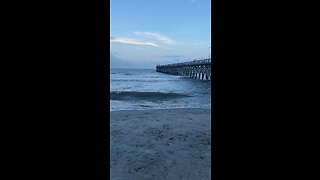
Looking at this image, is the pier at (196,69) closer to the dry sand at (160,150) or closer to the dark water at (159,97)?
the dark water at (159,97)

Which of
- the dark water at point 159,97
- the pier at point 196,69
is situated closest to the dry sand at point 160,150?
the dark water at point 159,97

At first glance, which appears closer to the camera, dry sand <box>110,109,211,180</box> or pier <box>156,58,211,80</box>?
dry sand <box>110,109,211,180</box>

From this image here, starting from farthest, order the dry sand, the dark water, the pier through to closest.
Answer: the pier
the dark water
the dry sand

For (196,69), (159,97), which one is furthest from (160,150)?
(196,69)

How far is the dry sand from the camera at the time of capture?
156 inches

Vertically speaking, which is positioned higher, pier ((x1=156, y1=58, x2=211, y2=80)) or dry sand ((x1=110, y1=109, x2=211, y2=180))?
Answer: pier ((x1=156, y1=58, x2=211, y2=80))

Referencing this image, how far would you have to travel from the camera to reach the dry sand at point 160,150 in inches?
156

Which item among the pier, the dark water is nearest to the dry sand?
the dark water

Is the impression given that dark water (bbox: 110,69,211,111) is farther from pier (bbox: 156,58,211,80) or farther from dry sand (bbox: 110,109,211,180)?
pier (bbox: 156,58,211,80)

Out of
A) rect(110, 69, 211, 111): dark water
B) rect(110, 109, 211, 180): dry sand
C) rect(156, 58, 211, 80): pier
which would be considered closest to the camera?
rect(110, 109, 211, 180): dry sand
